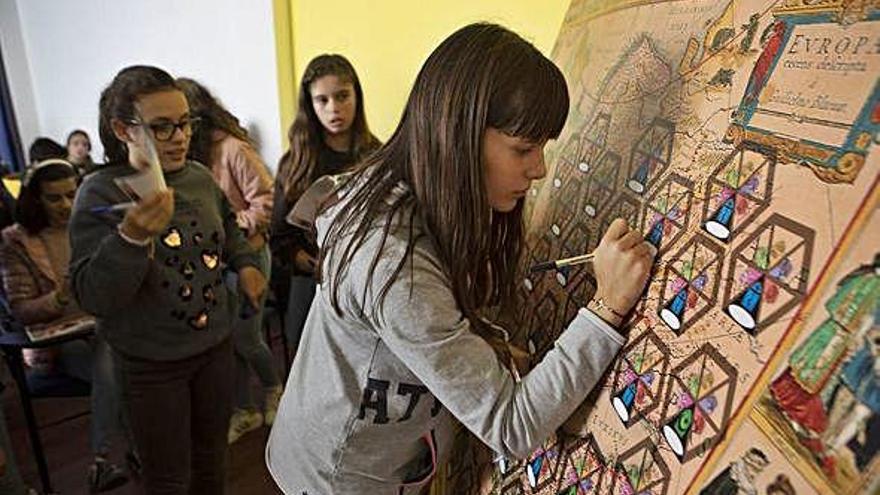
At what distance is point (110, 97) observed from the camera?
124 centimetres

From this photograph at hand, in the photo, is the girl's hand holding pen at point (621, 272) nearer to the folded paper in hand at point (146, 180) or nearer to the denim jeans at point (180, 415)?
the folded paper in hand at point (146, 180)

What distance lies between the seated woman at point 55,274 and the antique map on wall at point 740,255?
1533mm

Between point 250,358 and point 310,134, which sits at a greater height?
point 310,134

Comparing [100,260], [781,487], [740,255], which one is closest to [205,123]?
[100,260]

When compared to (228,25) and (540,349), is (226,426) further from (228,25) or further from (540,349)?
(228,25)

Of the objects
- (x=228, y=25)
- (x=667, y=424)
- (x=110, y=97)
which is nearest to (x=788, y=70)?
(x=667, y=424)

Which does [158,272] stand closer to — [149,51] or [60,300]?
[60,300]

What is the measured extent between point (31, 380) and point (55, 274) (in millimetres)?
321

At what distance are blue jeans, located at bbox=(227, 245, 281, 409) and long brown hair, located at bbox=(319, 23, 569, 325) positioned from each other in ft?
4.97

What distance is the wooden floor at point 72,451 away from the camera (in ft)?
6.44

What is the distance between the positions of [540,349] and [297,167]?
1235 millimetres

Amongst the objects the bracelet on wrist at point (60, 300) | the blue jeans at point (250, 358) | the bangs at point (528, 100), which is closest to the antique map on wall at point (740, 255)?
the bangs at point (528, 100)

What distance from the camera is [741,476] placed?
0.47 m

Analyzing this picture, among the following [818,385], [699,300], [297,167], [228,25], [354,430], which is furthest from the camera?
[228,25]
